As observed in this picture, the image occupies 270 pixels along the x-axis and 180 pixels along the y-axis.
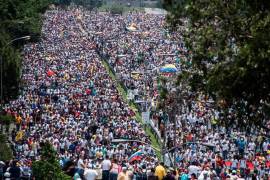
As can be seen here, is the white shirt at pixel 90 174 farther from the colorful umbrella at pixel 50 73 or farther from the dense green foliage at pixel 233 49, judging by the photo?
the colorful umbrella at pixel 50 73

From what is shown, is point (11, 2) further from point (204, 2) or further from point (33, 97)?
point (204, 2)

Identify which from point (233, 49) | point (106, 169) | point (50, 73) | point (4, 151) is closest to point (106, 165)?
point (106, 169)

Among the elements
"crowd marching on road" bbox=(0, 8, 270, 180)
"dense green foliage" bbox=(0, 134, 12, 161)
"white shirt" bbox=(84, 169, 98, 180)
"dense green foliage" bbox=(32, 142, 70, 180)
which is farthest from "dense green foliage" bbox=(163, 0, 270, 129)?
"dense green foliage" bbox=(0, 134, 12, 161)

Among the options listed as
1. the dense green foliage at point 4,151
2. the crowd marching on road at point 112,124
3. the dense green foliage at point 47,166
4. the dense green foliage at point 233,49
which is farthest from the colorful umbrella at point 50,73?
the dense green foliage at point 233,49

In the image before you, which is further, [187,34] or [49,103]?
[49,103]

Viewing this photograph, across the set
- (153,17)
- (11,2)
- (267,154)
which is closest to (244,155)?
(267,154)
